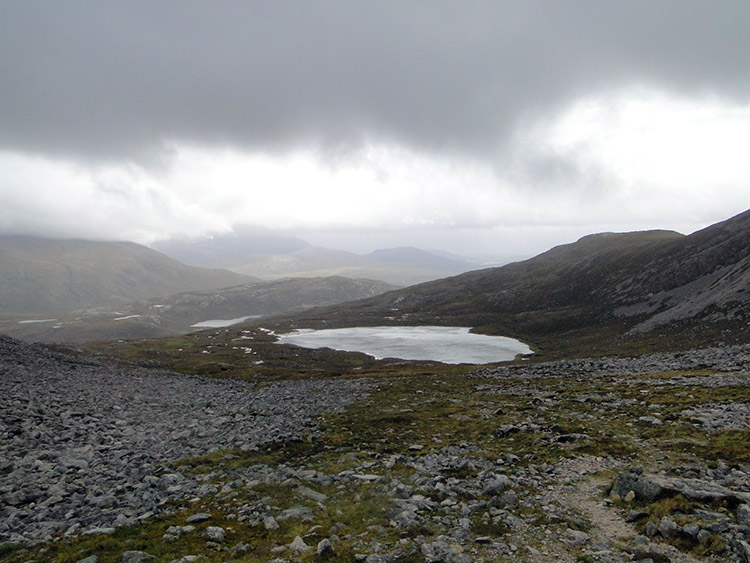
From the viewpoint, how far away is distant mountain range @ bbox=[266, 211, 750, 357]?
239ft

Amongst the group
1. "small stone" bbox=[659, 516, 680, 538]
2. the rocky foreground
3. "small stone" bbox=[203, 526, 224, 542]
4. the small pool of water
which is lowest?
the small pool of water

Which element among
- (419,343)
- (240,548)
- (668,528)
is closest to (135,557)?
(240,548)

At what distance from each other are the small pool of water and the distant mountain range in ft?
28.7

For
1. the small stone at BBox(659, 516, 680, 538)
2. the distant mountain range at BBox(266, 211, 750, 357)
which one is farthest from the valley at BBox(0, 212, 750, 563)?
the distant mountain range at BBox(266, 211, 750, 357)

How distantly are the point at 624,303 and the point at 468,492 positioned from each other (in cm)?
11539

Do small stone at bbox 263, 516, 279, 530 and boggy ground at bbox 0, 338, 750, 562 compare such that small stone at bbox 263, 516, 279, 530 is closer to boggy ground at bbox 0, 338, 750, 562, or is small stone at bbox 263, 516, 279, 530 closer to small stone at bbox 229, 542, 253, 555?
boggy ground at bbox 0, 338, 750, 562

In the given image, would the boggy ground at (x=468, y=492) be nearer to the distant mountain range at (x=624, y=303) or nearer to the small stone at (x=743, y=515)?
the small stone at (x=743, y=515)

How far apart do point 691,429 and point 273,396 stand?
34806 mm

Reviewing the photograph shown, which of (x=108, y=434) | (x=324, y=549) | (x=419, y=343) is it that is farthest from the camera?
(x=419, y=343)

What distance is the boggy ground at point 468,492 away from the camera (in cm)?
1017

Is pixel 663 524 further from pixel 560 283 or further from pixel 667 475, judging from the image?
pixel 560 283

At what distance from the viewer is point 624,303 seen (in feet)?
353

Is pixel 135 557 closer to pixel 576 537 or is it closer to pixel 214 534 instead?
pixel 214 534

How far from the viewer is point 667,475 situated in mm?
14578
